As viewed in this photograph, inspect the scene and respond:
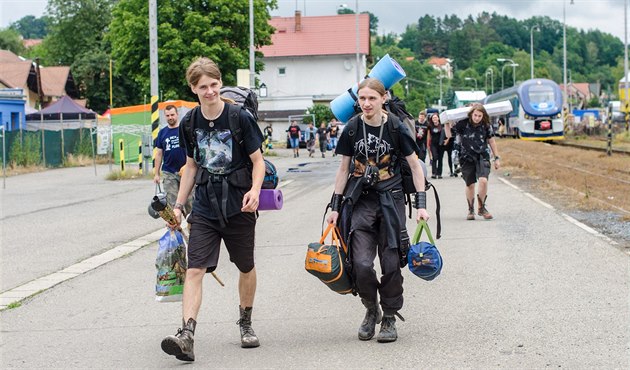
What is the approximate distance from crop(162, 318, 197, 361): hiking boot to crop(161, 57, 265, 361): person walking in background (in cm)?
9

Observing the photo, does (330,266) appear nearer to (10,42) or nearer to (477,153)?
(477,153)

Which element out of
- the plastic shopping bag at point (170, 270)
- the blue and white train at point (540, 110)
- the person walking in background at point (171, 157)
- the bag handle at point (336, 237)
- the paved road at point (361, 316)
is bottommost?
the paved road at point (361, 316)

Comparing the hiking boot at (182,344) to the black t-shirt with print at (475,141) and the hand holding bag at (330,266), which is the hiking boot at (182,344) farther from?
the black t-shirt with print at (475,141)

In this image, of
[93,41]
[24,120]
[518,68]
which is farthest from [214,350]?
[518,68]

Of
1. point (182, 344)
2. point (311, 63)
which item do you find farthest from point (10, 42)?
point (182, 344)

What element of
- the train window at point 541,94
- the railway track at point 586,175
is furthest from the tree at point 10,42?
the railway track at point 586,175

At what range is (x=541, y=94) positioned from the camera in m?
51.6

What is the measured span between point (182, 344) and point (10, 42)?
122559 millimetres

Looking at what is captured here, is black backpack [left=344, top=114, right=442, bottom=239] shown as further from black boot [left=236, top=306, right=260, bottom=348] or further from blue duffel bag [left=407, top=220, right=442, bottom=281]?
black boot [left=236, top=306, right=260, bottom=348]

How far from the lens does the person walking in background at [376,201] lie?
6.54 m

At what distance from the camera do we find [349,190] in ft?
21.9

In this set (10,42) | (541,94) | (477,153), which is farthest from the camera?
(10,42)

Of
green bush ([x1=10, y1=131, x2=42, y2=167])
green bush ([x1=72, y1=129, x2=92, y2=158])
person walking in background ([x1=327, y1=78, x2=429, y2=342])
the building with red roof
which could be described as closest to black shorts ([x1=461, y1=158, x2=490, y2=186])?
person walking in background ([x1=327, y1=78, x2=429, y2=342])

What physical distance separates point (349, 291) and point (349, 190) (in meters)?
0.69
